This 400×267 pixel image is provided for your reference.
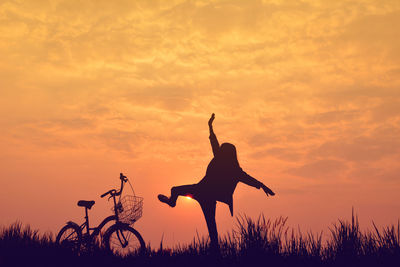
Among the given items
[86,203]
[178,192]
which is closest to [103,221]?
[86,203]

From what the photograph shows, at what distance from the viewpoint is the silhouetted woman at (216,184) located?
9055 mm

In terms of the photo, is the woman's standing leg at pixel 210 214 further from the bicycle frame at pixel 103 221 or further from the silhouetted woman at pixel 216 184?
the bicycle frame at pixel 103 221

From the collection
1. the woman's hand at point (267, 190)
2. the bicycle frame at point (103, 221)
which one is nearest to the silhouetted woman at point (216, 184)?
the woman's hand at point (267, 190)

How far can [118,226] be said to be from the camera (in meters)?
10.9

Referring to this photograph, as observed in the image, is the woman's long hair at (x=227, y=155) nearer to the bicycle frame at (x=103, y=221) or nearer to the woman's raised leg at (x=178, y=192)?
the woman's raised leg at (x=178, y=192)

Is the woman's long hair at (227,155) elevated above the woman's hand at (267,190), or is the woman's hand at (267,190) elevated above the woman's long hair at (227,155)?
the woman's long hair at (227,155)

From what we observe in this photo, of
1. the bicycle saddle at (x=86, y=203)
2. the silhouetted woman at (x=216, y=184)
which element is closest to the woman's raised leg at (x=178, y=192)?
the silhouetted woman at (x=216, y=184)

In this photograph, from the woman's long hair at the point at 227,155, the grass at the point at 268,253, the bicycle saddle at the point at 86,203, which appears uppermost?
the woman's long hair at the point at 227,155

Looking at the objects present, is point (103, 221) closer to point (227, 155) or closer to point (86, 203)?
point (86, 203)

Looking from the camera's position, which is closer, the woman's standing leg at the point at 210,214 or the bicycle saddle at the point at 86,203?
the woman's standing leg at the point at 210,214

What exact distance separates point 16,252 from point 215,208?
18.7 feet

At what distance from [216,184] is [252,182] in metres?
0.67

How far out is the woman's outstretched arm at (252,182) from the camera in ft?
30.0

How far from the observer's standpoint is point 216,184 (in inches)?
358
